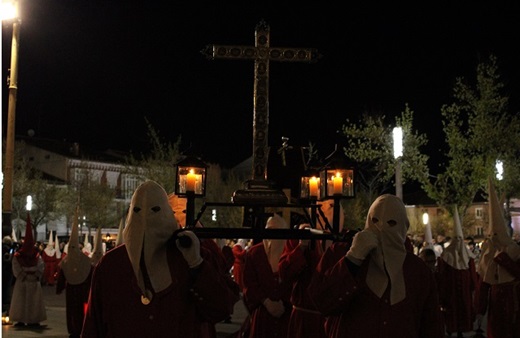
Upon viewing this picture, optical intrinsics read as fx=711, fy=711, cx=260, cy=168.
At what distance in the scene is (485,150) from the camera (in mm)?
30578

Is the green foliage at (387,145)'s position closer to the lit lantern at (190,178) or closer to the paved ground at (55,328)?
the paved ground at (55,328)

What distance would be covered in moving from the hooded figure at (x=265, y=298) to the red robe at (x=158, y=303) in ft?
12.2

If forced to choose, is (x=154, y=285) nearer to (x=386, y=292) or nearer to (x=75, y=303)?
(x=386, y=292)

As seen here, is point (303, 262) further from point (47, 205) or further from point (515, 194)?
point (47, 205)

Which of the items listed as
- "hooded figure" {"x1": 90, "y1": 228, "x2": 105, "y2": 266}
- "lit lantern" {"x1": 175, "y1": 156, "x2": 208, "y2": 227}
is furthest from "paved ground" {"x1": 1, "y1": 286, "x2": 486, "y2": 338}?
"lit lantern" {"x1": 175, "y1": 156, "x2": 208, "y2": 227}

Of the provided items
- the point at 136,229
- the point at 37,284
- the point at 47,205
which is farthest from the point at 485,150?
the point at 47,205

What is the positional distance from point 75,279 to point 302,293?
712cm

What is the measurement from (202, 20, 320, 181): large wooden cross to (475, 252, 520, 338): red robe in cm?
383

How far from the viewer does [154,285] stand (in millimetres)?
4422

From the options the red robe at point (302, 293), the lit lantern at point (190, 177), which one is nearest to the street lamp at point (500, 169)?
the red robe at point (302, 293)

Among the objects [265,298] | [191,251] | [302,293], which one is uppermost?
[191,251]

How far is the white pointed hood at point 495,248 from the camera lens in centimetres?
1023

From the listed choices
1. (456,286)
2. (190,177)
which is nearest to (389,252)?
(190,177)

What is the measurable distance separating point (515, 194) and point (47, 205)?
138 ft
